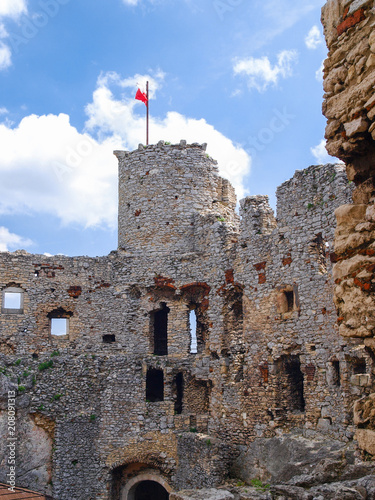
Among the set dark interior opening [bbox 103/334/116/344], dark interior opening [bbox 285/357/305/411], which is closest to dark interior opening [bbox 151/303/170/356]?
dark interior opening [bbox 103/334/116/344]

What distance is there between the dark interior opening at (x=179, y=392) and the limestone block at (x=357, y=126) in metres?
18.0

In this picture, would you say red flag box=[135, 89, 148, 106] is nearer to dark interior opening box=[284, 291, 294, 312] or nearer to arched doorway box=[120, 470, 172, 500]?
dark interior opening box=[284, 291, 294, 312]

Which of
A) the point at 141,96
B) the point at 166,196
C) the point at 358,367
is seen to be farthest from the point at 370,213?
the point at 141,96

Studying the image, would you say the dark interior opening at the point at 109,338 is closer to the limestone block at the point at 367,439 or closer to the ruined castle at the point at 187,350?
the ruined castle at the point at 187,350

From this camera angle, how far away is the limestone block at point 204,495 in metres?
15.0

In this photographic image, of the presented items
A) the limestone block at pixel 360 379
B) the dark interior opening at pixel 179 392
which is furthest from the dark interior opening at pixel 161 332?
the limestone block at pixel 360 379

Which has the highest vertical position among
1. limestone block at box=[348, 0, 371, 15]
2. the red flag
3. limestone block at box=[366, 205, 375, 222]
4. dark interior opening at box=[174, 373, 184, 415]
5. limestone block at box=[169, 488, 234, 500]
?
the red flag

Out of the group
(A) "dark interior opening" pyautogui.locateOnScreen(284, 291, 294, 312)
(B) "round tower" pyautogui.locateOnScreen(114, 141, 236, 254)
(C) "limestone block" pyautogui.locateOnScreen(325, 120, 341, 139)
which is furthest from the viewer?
(B) "round tower" pyautogui.locateOnScreen(114, 141, 236, 254)

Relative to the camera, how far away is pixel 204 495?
1534cm

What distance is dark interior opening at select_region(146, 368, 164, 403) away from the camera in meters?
24.2

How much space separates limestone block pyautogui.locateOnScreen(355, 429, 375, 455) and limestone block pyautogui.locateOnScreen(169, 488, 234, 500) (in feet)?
31.2

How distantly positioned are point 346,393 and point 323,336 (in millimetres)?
1880

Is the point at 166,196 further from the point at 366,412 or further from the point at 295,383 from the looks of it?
the point at 366,412

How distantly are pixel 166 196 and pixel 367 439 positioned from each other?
19.3m
